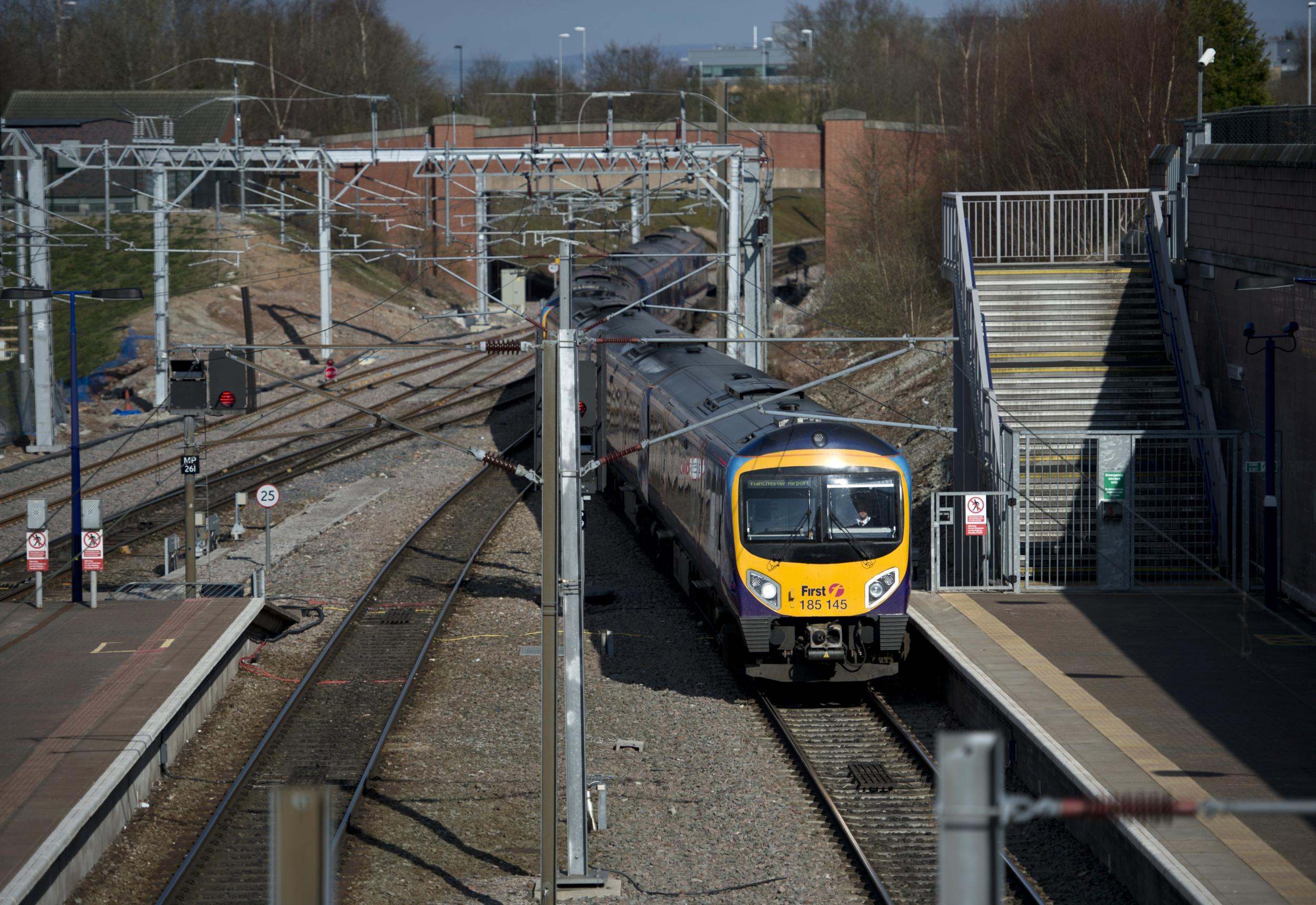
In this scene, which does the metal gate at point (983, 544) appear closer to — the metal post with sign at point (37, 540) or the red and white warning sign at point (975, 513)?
the red and white warning sign at point (975, 513)

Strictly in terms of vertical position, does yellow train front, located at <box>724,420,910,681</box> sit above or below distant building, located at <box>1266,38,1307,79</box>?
below

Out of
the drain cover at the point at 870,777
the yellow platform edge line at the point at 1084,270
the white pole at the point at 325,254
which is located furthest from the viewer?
the white pole at the point at 325,254

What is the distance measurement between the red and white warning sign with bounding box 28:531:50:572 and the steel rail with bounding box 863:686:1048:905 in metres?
9.62

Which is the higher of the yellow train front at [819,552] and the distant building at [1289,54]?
the distant building at [1289,54]

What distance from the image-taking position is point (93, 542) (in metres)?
16.4

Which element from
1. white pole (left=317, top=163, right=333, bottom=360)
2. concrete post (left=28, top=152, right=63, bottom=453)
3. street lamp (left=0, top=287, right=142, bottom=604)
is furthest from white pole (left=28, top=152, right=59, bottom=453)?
street lamp (left=0, top=287, right=142, bottom=604)

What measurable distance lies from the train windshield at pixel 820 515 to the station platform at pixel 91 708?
5.57m

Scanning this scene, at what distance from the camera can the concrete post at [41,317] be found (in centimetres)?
2762

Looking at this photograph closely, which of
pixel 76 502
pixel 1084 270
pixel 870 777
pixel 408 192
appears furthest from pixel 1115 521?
pixel 408 192

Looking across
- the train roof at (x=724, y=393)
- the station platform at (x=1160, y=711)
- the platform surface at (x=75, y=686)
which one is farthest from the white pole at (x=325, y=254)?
the station platform at (x=1160, y=711)

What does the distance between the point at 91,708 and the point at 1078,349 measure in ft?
43.4

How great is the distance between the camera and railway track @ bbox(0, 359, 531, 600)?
20.1 metres

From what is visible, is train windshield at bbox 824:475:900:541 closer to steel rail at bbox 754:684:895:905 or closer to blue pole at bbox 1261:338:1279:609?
steel rail at bbox 754:684:895:905

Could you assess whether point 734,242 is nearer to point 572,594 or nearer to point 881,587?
point 881,587
